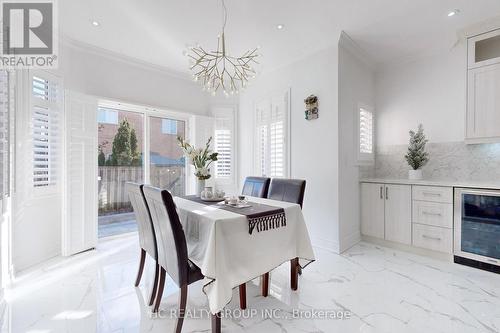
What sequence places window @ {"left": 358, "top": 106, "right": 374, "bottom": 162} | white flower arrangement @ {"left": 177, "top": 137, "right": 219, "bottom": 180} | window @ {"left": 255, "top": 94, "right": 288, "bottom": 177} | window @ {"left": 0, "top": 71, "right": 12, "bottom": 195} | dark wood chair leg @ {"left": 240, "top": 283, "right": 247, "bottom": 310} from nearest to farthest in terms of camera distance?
dark wood chair leg @ {"left": 240, "top": 283, "right": 247, "bottom": 310} → window @ {"left": 0, "top": 71, "right": 12, "bottom": 195} → white flower arrangement @ {"left": 177, "top": 137, "right": 219, "bottom": 180} → window @ {"left": 358, "top": 106, "right": 374, "bottom": 162} → window @ {"left": 255, "top": 94, "right": 288, "bottom": 177}

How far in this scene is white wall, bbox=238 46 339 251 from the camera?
10.2 ft

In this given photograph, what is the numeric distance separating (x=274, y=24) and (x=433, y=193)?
282 centimetres

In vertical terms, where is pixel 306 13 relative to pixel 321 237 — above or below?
above

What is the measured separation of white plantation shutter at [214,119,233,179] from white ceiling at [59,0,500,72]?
151 centimetres

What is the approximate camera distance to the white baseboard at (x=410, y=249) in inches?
111

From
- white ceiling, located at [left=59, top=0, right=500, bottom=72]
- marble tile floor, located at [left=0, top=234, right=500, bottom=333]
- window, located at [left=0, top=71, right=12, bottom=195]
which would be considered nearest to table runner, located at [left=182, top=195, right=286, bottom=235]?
marble tile floor, located at [left=0, top=234, right=500, bottom=333]

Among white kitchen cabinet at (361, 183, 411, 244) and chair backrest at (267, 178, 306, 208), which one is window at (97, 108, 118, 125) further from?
white kitchen cabinet at (361, 183, 411, 244)

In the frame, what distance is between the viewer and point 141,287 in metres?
2.28

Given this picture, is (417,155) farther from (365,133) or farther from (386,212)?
(386,212)

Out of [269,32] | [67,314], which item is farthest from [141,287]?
[269,32]

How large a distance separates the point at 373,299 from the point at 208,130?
362 cm

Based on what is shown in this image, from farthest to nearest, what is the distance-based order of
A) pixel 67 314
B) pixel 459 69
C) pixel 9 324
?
pixel 459 69 → pixel 67 314 → pixel 9 324

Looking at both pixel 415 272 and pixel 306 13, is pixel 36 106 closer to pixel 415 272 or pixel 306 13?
pixel 306 13

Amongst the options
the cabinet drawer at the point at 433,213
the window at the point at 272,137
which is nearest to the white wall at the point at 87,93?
the window at the point at 272,137
